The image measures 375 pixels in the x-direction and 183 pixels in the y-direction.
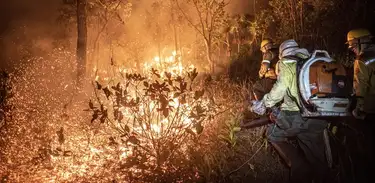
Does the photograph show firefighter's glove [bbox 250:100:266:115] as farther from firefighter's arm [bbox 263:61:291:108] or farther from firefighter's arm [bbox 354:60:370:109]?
firefighter's arm [bbox 354:60:370:109]

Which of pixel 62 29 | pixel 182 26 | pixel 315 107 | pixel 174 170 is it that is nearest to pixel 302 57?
pixel 315 107

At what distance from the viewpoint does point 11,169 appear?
504 cm

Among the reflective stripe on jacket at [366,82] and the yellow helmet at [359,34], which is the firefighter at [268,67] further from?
the reflective stripe on jacket at [366,82]

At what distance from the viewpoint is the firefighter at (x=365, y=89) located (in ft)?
12.6

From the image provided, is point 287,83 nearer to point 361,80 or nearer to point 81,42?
point 361,80

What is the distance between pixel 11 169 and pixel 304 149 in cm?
465

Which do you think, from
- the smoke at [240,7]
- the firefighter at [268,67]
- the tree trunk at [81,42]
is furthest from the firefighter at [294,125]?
the smoke at [240,7]

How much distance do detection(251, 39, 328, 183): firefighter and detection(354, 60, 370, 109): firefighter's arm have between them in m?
0.53

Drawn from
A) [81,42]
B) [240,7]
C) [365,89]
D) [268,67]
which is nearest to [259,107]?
[365,89]

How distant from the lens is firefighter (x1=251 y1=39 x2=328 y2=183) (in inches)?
154

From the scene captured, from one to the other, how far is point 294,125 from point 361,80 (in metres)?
1.02

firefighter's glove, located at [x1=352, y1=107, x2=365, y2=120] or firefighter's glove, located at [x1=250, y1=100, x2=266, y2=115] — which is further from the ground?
firefighter's glove, located at [x1=250, y1=100, x2=266, y2=115]

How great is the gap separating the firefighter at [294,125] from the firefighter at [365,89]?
19.6 inches

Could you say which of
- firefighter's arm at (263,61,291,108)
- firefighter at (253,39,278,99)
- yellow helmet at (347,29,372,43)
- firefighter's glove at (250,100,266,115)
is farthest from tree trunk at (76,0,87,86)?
yellow helmet at (347,29,372,43)
